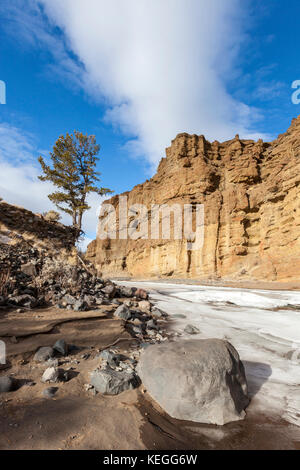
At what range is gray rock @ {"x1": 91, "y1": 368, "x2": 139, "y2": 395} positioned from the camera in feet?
6.90

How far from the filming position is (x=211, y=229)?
24.2 m

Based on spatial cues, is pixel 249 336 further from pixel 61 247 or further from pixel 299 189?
pixel 299 189

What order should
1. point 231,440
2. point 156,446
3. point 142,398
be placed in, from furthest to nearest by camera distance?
point 142,398
point 231,440
point 156,446

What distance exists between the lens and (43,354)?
A: 262cm

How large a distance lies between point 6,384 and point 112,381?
980mm

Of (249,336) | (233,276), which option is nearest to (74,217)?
(249,336)

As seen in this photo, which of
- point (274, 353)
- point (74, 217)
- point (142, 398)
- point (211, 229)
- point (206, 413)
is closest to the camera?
point (206, 413)

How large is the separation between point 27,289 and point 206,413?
13.5 ft

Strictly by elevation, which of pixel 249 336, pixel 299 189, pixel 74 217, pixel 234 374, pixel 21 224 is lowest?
pixel 249 336

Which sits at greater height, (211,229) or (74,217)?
(211,229)

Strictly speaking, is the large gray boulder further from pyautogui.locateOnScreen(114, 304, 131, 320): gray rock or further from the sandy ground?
pyautogui.locateOnScreen(114, 304, 131, 320): gray rock

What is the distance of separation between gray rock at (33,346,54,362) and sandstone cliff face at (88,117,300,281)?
1878 centimetres

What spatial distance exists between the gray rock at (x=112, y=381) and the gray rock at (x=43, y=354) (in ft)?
2.58

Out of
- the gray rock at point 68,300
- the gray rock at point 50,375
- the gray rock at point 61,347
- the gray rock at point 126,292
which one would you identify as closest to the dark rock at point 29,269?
the gray rock at point 68,300
